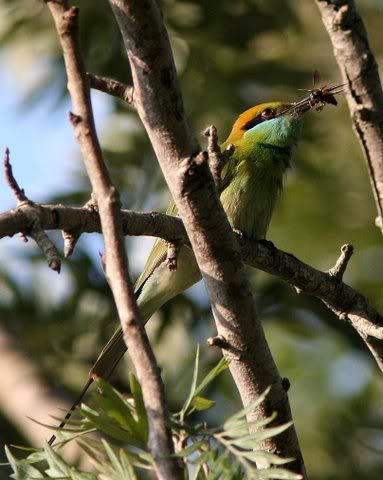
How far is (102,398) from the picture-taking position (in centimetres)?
129

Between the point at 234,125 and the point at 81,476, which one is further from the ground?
the point at 234,125

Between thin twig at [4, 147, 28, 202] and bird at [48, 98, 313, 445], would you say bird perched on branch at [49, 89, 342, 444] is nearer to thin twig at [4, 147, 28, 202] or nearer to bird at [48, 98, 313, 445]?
→ bird at [48, 98, 313, 445]

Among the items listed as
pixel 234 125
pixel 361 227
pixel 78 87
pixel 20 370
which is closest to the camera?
pixel 78 87

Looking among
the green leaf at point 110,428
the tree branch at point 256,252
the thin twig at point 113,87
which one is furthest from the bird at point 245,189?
the green leaf at point 110,428

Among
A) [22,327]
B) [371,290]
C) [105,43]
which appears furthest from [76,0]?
[371,290]

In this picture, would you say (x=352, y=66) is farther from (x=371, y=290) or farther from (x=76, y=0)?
(x=371, y=290)

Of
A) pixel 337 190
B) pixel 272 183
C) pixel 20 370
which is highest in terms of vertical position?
pixel 337 190

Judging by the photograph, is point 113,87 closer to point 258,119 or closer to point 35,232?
point 35,232

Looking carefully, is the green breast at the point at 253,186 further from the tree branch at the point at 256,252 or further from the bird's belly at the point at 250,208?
the tree branch at the point at 256,252

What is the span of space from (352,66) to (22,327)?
3.20 m

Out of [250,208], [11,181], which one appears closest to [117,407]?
[11,181]

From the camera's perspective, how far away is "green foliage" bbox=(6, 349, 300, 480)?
3.92 feet

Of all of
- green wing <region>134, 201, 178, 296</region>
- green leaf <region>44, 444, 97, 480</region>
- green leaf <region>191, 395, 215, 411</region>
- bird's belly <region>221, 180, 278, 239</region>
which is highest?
bird's belly <region>221, 180, 278, 239</region>

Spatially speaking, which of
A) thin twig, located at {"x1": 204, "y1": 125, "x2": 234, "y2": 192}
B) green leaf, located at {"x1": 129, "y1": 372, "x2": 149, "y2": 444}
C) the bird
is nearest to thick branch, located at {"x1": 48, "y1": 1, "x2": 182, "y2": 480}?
green leaf, located at {"x1": 129, "y1": 372, "x2": 149, "y2": 444}
